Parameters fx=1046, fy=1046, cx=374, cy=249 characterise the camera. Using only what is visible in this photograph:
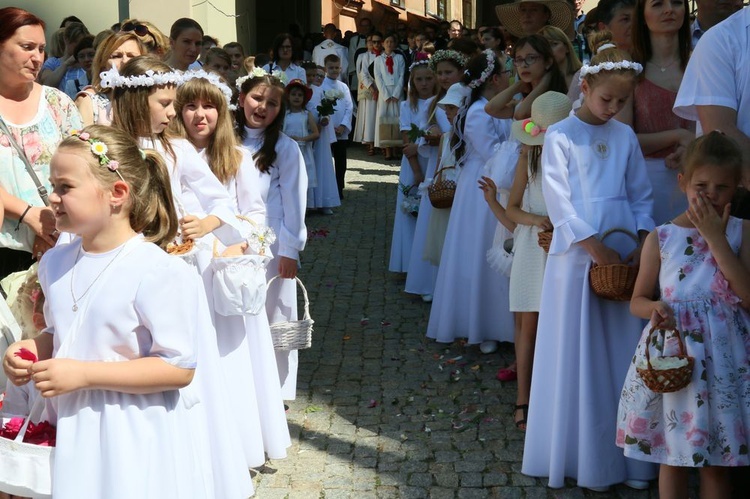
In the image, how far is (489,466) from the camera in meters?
5.38

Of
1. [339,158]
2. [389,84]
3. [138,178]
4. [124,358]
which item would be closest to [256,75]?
[138,178]

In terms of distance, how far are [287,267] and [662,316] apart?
251 centimetres

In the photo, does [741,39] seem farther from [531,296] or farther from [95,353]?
[95,353]

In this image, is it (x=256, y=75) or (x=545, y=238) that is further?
(x=256, y=75)

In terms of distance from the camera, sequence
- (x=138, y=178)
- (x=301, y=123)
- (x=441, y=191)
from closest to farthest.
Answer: (x=138, y=178), (x=441, y=191), (x=301, y=123)

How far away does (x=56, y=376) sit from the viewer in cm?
301

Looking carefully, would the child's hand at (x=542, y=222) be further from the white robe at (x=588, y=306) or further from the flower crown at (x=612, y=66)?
the flower crown at (x=612, y=66)

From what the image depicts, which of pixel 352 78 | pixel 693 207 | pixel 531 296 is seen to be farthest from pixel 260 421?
pixel 352 78

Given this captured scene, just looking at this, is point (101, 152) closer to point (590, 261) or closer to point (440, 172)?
point (590, 261)

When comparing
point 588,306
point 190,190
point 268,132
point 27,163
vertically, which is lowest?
point 588,306

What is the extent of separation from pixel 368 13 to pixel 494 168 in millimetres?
21597

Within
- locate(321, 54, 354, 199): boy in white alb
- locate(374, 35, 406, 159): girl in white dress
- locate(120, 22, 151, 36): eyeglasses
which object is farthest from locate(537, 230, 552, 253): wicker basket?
locate(374, 35, 406, 159): girl in white dress

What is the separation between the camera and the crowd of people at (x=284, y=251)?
126 inches

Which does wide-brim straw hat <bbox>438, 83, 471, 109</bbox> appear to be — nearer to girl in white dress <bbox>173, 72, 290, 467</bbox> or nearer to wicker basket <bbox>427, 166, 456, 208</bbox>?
wicker basket <bbox>427, 166, 456, 208</bbox>
